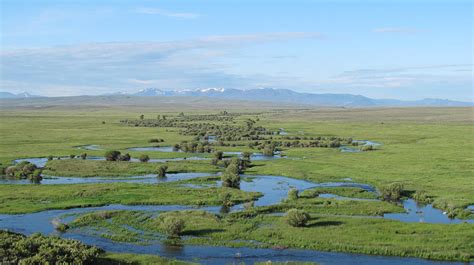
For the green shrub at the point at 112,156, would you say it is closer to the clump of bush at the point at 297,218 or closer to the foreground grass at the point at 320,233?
the foreground grass at the point at 320,233

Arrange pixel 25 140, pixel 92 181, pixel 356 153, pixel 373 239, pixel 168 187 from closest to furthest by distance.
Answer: pixel 373 239 < pixel 168 187 < pixel 92 181 < pixel 356 153 < pixel 25 140

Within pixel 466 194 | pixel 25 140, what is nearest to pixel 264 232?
pixel 466 194

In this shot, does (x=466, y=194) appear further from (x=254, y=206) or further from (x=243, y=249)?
(x=243, y=249)

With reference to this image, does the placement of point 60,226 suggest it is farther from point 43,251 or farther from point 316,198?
point 316,198

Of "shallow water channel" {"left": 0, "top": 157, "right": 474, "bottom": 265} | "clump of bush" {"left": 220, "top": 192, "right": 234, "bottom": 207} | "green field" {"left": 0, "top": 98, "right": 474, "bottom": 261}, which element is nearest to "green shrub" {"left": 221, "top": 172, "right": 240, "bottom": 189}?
"shallow water channel" {"left": 0, "top": 157, "right": 474, "bottom": 265}

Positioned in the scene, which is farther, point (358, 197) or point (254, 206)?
point (358, 197)

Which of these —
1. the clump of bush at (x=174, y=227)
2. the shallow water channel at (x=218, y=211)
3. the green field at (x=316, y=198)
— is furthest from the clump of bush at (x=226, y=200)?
the clump of bush at (x=174, y=227)

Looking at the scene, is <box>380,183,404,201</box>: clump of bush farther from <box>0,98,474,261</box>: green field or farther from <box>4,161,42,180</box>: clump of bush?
<box>4,161,42,180</box>: clump of bush

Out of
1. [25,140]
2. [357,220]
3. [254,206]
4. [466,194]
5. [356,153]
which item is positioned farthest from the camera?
A: [25,140]
